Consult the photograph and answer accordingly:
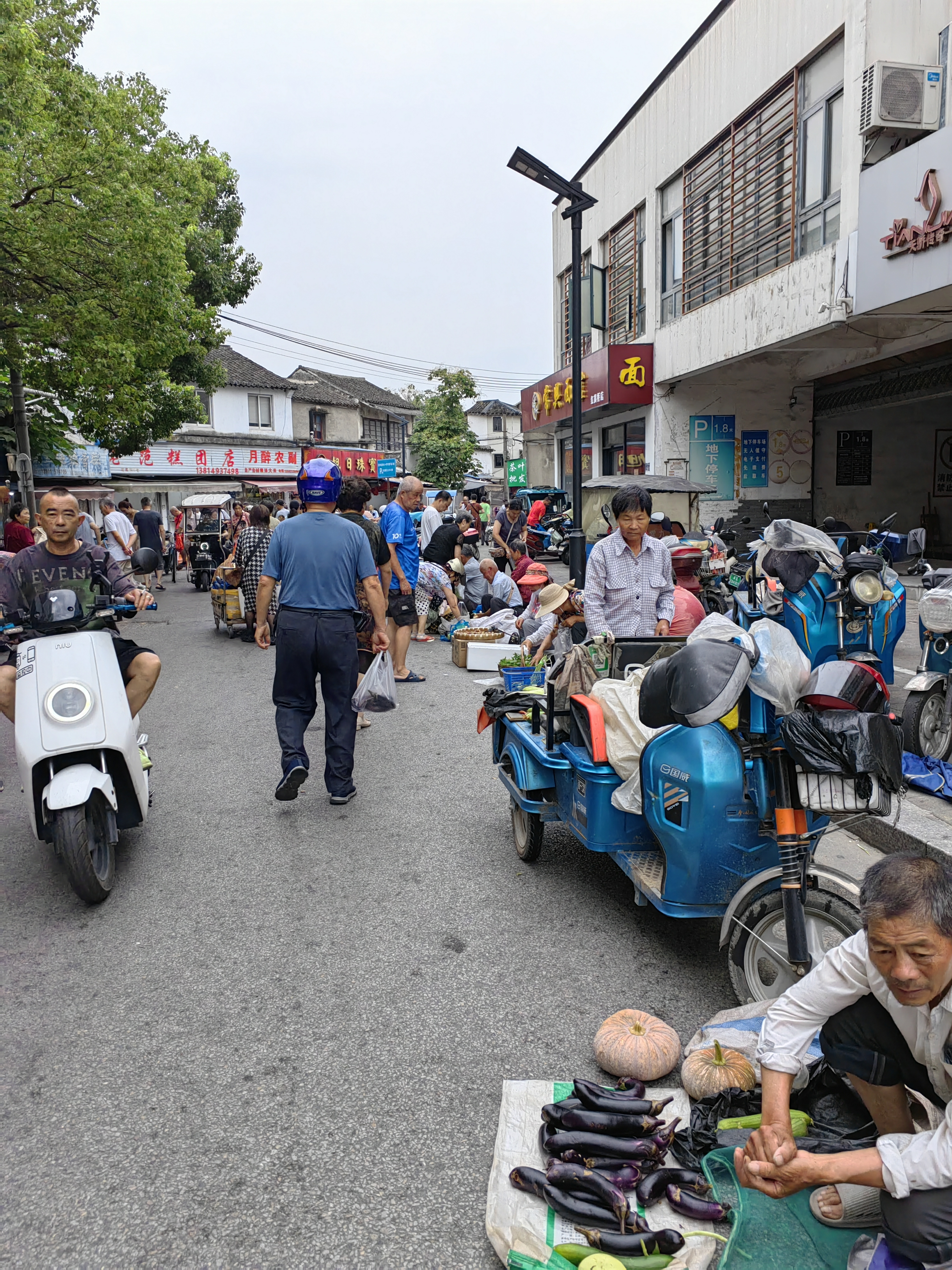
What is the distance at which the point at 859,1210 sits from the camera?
7.09 ft

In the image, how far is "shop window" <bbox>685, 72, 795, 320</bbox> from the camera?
44.8ft

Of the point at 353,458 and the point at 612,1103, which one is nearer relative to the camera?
the point at 612,1103

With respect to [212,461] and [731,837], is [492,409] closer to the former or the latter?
[212,461]

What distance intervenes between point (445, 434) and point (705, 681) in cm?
5228

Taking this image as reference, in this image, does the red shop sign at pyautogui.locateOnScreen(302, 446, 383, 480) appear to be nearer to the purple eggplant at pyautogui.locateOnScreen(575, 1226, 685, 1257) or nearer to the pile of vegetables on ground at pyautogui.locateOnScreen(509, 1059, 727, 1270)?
the pile of vegetables on ground at pyautogui.locateOnScreen(509, 1059, 727, 1270)

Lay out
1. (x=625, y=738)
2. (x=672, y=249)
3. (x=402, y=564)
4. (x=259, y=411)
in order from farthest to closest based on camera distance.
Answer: (x=259, y=411) → (x=672, y=249) → (x=402, y=564) → (x=625, y=738)

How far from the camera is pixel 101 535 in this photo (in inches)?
734

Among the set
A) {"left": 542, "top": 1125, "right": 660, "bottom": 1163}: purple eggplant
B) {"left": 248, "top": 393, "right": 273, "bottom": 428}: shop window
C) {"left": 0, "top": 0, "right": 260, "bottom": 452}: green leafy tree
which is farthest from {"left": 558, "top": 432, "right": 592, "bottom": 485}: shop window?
{"left": 248, "top": 393, "right": 273, "bottom": 428}: shop window

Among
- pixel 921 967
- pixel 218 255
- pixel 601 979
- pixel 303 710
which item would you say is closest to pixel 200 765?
pixel 303 710

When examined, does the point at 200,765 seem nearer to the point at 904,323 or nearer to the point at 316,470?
the point at 316,470

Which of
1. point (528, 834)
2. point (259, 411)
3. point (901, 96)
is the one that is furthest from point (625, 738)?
point (259, 411)

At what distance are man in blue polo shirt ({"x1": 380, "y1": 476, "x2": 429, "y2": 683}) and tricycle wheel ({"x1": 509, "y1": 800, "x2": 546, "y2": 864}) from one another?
4.22m

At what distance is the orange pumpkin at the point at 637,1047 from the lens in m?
2.84

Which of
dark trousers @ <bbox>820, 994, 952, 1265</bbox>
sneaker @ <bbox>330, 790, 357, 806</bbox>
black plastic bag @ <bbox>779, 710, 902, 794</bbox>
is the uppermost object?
black plastic bag @ <bbox>779, 710, 902, 794</bbox>
